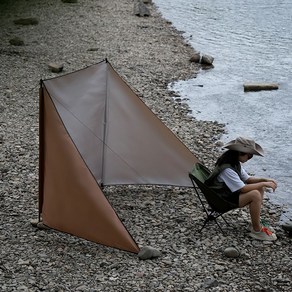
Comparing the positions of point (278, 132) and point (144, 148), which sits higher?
point (144, 148)

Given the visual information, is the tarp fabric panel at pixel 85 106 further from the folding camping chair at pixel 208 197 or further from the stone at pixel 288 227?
the stone at pixel 288 227

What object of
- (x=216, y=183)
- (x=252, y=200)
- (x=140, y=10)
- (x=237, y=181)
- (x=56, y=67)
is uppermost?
(x=237, y=181)

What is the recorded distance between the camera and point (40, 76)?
66.5 feet

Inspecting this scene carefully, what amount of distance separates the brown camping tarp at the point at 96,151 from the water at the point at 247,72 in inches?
113

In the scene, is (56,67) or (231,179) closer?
(231,179)

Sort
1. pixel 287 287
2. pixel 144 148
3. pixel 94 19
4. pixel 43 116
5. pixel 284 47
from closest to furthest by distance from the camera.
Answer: pixel 287 287, pixel 43 116, pixel 144 148, pixel 284 47, pixel 94 19

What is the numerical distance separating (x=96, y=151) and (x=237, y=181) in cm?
288

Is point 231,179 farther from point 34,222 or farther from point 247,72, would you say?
point 247,72

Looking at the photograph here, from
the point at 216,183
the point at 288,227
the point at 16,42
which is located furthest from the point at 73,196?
the point at 16,42

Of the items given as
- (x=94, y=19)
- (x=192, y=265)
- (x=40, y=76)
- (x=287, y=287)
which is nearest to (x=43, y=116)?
(x=192, y=265)

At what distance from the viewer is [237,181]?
377 inches

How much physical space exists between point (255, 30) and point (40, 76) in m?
14.4

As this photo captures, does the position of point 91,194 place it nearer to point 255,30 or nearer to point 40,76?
point 40,76

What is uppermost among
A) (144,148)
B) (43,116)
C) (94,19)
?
(43,116)
